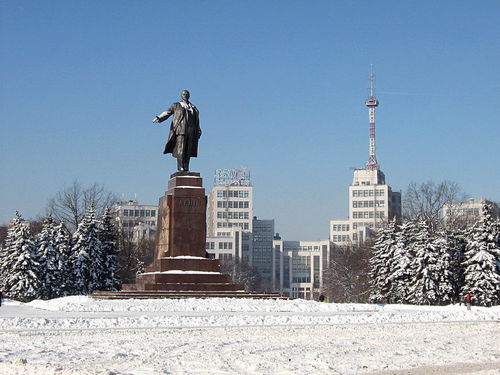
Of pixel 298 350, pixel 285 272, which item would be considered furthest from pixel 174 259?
pixel 285 272

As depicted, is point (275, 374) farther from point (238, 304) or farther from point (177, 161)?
point (177, 161)

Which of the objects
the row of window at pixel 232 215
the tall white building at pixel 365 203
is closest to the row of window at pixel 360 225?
the tall white building at pixel 365 203

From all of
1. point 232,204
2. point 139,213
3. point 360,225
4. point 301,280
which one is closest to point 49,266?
point 139,213

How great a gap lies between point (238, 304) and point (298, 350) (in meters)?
11.3

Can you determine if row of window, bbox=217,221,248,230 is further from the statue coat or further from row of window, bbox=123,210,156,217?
the statue coat

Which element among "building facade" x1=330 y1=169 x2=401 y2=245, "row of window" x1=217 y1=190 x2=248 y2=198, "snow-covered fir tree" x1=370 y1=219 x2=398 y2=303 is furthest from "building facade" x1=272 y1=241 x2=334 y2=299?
"snow-covered fir tree" x1=370 y1=219 x2=398 y2=303

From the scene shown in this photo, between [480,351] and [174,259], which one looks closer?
[480,351]

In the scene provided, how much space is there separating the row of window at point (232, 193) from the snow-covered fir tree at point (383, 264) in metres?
97.7

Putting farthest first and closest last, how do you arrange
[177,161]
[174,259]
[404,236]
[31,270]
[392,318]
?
1. [404,236]
2. [31,270]
3. [177,161]
4. [174,259]
5. [392,318]

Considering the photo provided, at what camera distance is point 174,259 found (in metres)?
29.8

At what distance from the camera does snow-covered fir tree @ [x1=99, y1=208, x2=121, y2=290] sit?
157 ft

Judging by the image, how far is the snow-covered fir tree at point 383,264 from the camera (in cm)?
4709

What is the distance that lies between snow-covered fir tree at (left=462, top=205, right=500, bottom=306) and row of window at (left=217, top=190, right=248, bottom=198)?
4117 inches

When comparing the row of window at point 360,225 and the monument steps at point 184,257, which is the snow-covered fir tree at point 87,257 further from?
the row of window at point 360,225
